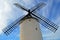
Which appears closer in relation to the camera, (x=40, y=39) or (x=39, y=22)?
(x=40, y=39)

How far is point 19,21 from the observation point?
18609 mm

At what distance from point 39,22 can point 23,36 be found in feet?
12.9

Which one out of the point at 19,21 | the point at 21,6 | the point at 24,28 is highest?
the point at 21,6

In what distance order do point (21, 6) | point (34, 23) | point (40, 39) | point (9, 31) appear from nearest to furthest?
1. point (40, 39)
2. point (34, 23)
3. point (9, 31)
4. point (21, 6)

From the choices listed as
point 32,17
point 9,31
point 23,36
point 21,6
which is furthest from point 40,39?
point 21,6

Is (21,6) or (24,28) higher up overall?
(21,6)

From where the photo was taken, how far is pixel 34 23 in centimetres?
1709

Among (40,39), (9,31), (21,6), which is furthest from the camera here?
(21,6)

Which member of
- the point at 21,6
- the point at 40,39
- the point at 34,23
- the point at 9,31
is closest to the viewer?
the point at 40,39

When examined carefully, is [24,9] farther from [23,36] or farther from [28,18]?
[23,36]

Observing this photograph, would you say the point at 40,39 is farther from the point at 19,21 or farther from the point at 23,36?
the point at 19,21

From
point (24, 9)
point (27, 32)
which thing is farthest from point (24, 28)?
point (24, 9)

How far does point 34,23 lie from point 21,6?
4544 millimetres

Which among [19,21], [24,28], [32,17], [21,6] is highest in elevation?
[21,6]
